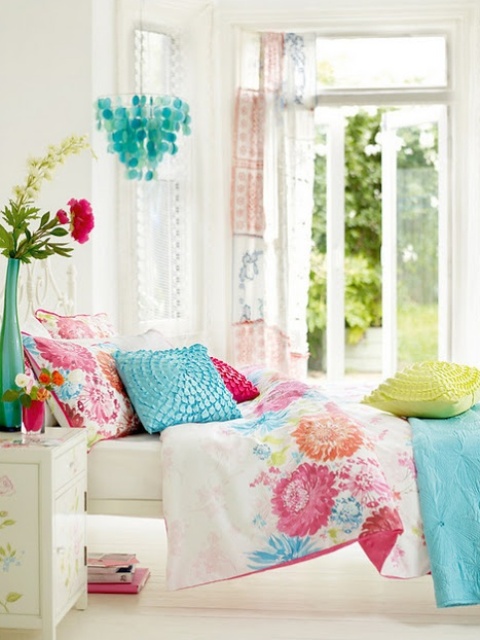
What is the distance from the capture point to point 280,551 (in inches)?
118

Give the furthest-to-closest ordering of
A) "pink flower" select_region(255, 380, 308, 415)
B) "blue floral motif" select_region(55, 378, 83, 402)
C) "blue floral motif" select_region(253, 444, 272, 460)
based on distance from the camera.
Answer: "pink flower" select_region(255, 380, 308, 415) → "blue floral motif" select_region(55, 378, 83, 402) → "blue floral motif" select_region(253, 444, 272, 460)

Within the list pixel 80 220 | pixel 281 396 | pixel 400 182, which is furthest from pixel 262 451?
pixel 400 182

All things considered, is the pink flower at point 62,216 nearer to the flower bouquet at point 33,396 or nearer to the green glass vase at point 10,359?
the green glass vase at point 10,359

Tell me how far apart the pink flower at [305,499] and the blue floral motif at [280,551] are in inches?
0.9

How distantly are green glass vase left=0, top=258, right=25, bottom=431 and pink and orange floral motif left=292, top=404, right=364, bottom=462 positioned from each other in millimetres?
855

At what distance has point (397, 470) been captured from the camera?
3129 mm

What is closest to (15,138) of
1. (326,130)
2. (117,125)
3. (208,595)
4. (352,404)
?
(117,125)

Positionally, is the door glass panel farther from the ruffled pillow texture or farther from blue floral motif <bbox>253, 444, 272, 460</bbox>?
blue floral motif <bbox>253, 444, 272, 460</bbox>

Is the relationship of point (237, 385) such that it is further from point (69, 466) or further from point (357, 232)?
point (357, 232)

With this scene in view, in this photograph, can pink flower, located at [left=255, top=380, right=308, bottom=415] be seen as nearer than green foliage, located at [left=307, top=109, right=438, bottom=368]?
Yes

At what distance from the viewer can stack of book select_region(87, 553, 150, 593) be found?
128 inches

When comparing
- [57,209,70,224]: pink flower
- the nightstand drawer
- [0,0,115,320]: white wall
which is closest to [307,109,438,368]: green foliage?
[0,0,115,320]: white wall

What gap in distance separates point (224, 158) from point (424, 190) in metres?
1.28

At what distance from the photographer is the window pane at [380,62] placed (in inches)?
244
